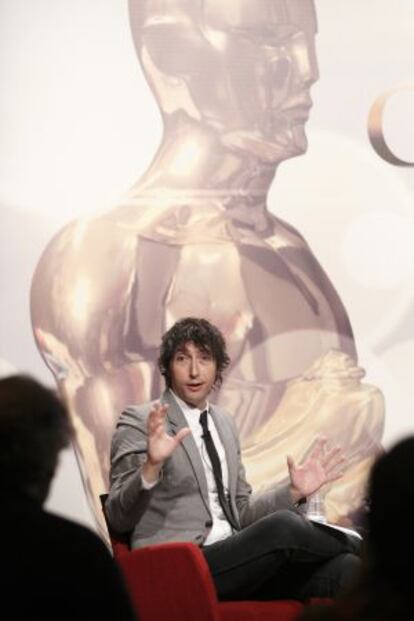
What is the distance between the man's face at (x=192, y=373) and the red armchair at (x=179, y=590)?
0.57 metres

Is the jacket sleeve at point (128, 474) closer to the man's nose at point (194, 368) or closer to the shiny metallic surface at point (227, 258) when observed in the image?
the man's nose at point (194, 368)

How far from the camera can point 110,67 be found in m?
4.83

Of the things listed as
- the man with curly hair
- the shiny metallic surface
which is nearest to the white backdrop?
the shiny metallic surface

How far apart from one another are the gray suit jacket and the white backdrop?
1167 mm

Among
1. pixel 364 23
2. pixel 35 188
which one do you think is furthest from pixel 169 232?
pixel 364 23

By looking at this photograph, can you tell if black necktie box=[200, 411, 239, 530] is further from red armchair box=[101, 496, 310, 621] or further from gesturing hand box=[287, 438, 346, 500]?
red armchair box=[101, 496, 310, 621]

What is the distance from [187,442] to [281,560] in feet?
1.54

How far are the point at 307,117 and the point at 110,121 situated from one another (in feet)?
2.38

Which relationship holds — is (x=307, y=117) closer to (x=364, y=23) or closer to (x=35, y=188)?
(x=364, y=23)

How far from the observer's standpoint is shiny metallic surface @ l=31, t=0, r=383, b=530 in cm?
479

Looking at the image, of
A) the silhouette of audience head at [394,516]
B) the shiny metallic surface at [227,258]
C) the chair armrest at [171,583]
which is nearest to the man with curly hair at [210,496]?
the chair armrest at [171,583]

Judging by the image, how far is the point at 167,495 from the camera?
11.9 feet

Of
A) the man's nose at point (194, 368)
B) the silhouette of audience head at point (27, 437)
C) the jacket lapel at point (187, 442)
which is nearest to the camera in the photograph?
the silhouette of audience head at point (27, 437)

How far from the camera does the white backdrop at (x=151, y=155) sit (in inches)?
189
